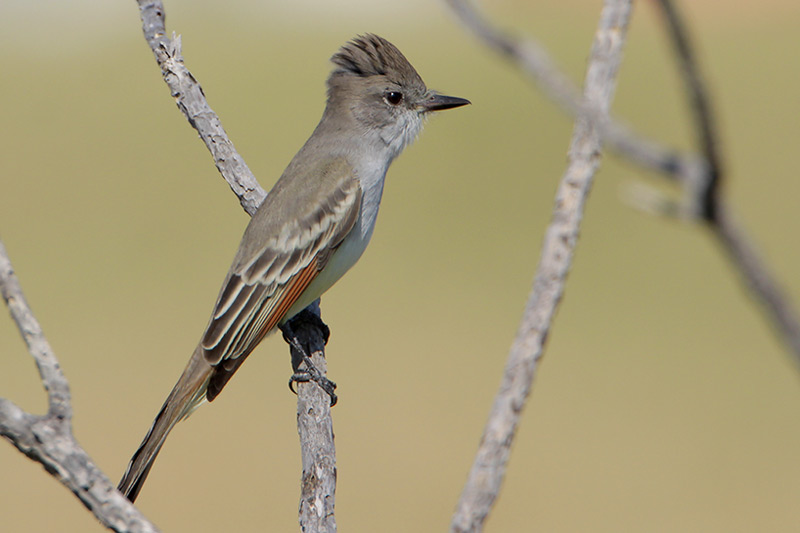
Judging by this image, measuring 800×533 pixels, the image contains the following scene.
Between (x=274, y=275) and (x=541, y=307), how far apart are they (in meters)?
3.07

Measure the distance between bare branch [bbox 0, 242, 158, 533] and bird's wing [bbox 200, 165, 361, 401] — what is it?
190 centimetres

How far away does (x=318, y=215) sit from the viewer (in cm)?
445

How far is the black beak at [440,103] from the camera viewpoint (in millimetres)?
4832

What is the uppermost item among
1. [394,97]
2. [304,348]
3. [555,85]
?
[394,97]

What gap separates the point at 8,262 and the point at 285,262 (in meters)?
2.30

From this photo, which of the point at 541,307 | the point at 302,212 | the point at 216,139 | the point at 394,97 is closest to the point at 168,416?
the point at 302,212

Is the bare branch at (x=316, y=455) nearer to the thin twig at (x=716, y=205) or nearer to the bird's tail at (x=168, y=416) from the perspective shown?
the bird's tail at (x=168, y=416)

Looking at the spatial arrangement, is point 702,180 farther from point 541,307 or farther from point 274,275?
point 274,275

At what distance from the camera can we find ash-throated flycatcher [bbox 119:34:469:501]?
13.3 feet

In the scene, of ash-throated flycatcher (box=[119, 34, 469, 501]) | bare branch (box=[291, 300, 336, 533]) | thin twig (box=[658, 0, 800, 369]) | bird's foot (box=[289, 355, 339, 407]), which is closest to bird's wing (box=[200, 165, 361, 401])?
ash-throated flycatcher (box=[119, 34, 469, 501])

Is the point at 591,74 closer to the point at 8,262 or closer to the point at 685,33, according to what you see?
the point at 685,33

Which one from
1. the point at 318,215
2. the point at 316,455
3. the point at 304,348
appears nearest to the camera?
the point at 316,455

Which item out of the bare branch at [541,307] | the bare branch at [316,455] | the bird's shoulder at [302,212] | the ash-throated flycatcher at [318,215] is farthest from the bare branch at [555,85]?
the bird's shoulder at [302,212]

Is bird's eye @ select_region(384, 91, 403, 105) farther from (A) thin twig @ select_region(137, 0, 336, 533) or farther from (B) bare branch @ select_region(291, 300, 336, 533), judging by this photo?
(B) bare branch @ select_region(291, 300, 336, 533)
